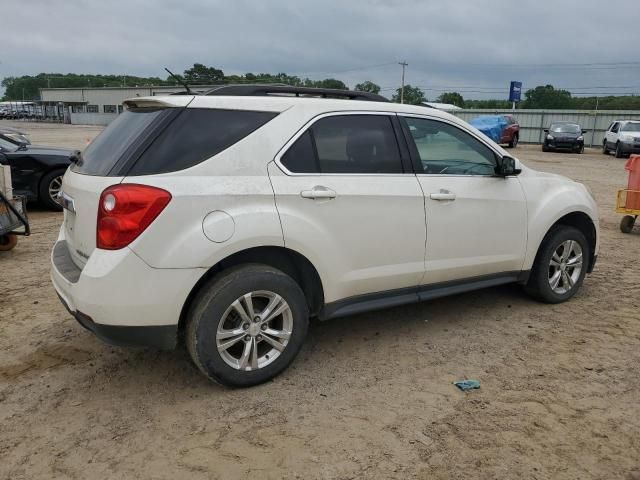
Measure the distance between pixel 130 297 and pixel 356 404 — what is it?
145 cm

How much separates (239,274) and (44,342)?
75.5 inches

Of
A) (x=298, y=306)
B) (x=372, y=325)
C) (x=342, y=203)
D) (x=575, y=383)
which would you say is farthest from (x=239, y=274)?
(x=575, y=383)

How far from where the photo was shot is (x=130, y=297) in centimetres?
300

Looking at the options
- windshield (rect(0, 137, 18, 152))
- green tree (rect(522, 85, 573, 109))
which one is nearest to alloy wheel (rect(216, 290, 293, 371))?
windshield (rect(0, 137, 18, 152))

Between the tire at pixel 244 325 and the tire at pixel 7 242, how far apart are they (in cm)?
465

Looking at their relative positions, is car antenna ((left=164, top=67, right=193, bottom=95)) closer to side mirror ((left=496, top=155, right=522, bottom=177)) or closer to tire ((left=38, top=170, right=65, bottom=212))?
side mirror ((left=496, top=155, right=522, bottom=177))

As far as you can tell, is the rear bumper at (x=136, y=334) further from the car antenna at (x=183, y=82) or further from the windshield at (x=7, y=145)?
the windshield at (x=7, y=145)

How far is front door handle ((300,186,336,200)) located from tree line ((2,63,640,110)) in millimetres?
1261

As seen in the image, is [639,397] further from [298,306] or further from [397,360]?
[298,306]

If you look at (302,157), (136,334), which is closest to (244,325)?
(136,334)

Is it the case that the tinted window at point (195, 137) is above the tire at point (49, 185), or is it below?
above

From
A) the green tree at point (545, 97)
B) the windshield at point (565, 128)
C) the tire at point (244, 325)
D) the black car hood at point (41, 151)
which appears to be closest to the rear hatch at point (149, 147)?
the tire at point (244, 325)

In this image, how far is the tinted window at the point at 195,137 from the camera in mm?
3119

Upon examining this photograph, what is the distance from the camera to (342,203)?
3.56 meters
